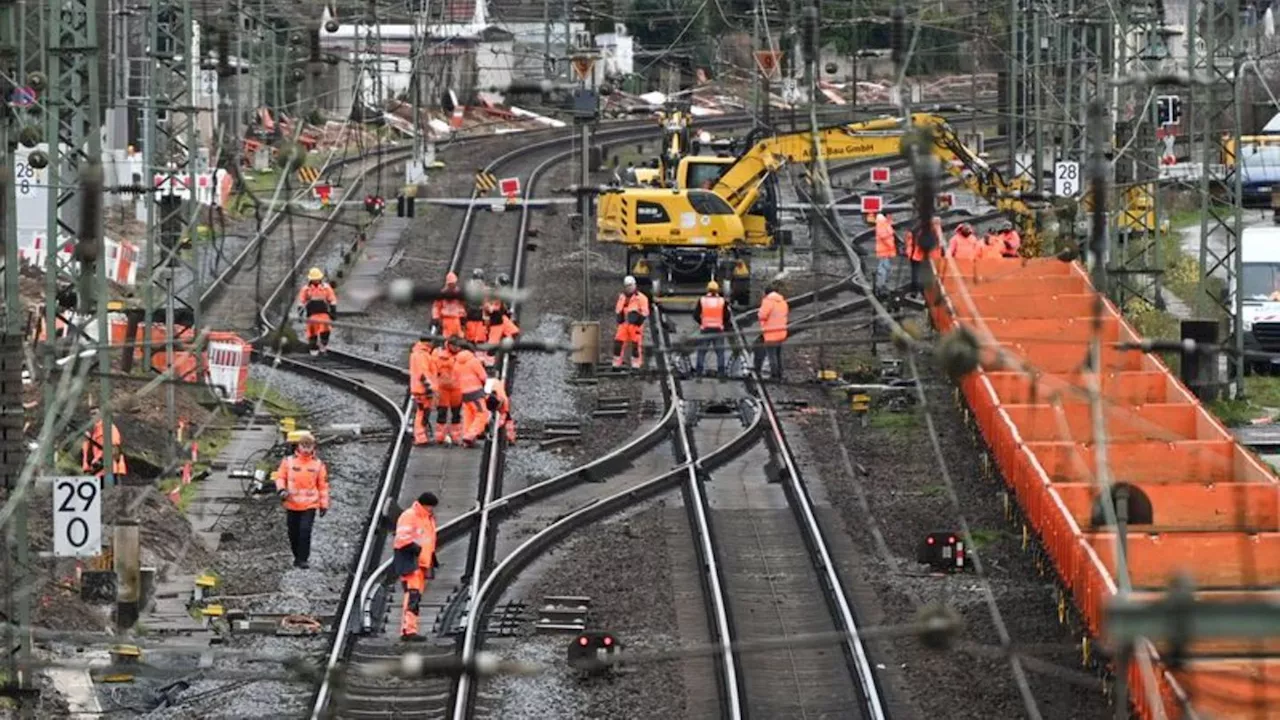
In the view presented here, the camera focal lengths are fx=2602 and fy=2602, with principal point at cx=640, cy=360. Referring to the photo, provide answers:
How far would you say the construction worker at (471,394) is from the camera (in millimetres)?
25188

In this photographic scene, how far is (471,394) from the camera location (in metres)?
25.7

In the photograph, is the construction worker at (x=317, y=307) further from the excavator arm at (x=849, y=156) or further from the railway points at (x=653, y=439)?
the excavator arm at (x=849, y=156)

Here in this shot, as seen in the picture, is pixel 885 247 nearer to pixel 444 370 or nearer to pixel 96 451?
pixel 444 370

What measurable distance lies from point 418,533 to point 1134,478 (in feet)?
21.3

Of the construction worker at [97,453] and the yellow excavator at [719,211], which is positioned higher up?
the yellow excavator at [719,211]

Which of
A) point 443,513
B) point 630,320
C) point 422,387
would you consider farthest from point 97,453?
point 630,320

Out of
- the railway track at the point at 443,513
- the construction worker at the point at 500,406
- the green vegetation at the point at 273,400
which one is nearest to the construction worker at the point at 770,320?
the railway track at the point at 443,513

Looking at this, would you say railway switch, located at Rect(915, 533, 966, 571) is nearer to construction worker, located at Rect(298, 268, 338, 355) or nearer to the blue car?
construction worker, located at Rect(298, 268, 338, 355)

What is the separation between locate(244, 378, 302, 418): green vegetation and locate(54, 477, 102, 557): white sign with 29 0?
10374 mm

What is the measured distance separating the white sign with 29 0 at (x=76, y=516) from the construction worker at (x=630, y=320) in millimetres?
11810

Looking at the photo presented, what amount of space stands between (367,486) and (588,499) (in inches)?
83.4

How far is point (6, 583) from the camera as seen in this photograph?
1611cm

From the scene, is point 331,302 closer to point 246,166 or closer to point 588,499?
point 588,499

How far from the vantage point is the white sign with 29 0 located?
1741 cm
